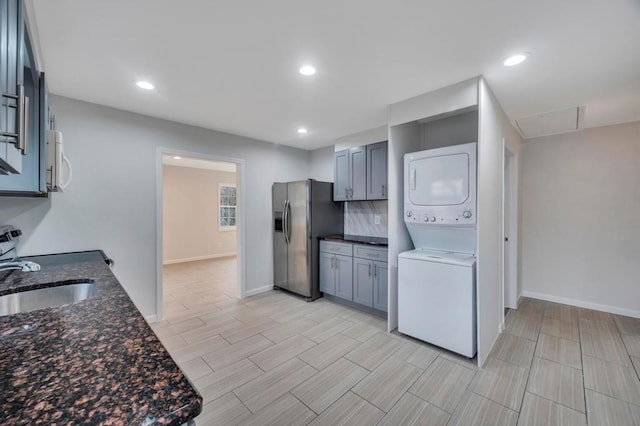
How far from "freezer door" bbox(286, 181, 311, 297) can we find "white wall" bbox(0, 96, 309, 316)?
51.9 inches

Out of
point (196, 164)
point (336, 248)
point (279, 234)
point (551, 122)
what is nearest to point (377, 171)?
point (336, 248)

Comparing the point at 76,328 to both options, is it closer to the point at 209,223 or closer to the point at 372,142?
the point at 372,142

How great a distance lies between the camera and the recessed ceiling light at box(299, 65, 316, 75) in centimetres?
218

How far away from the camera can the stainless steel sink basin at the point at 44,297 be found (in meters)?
1.51

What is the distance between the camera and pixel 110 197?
296 cm

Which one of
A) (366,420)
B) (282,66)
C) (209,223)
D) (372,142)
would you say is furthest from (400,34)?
(209,223)

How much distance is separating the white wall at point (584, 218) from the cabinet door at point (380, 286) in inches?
95.6

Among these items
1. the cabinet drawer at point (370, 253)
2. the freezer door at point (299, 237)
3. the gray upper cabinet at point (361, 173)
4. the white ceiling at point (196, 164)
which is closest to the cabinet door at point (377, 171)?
the gray upper cabinet at point (361, 173)

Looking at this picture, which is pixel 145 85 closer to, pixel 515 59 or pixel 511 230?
pixel 515 59

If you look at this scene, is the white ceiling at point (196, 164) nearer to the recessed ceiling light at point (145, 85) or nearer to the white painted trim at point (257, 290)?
the white painted trim at point (257, 290)

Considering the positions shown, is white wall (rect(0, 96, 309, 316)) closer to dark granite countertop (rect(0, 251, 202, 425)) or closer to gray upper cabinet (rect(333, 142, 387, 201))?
gray upper cabinet (rect(333, 142, 387, 201))

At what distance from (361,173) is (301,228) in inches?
47.5

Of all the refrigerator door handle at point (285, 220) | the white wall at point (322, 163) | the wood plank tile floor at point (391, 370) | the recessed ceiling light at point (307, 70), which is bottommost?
the wood plank tile floor at point (391, 370)

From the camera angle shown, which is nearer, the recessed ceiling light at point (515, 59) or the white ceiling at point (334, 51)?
the white ceiling at point (334, 51)
